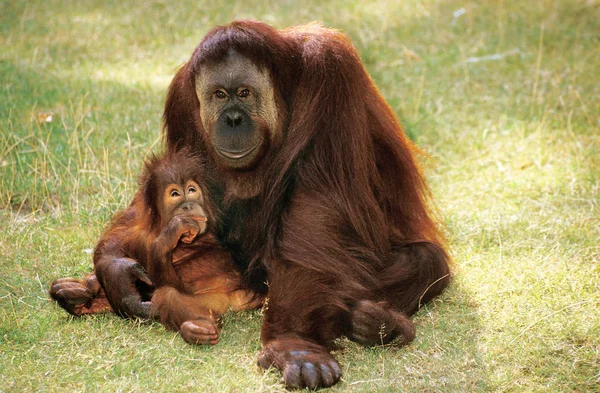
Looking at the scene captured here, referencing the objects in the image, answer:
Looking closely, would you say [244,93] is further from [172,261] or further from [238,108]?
[172,261]

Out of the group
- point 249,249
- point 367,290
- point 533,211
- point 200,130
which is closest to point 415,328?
point 367,290

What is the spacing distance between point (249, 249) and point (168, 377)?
0.81 meters

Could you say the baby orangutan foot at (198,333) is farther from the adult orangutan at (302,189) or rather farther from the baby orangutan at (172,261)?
the adult orangutan at (302,189)

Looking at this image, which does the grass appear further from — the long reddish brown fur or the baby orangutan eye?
the baby orangutan eye

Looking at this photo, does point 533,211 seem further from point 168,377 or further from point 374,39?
point 374,39

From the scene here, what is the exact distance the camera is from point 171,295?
3551 mm

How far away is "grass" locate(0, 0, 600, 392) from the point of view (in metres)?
3.30

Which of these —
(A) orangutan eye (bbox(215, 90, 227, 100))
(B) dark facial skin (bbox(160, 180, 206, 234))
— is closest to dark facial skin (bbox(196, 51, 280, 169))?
(A) orangutan eye (bbox(215, 90, 227, 100))

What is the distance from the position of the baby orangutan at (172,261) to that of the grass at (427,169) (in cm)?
12

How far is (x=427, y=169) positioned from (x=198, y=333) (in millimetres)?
2721

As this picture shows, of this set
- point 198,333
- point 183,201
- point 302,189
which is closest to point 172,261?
point 183,201

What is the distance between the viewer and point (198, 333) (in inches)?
135

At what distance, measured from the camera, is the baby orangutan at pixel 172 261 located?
356 centimetres

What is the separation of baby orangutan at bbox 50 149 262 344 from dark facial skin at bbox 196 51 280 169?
267 mm
